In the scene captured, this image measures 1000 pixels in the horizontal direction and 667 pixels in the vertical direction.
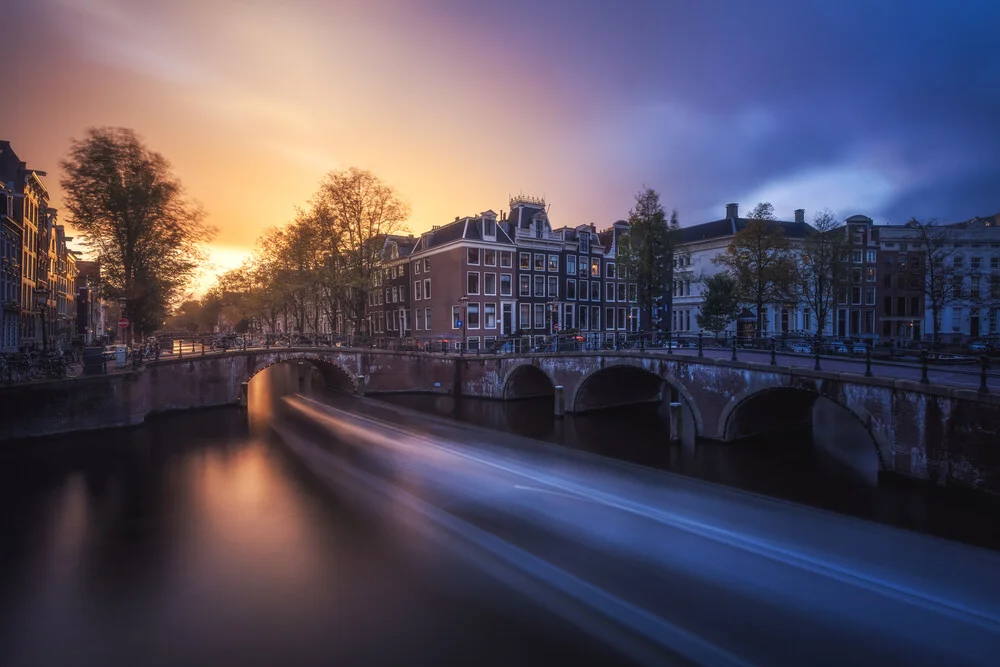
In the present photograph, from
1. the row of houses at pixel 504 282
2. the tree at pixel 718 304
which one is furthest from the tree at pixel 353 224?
the tree at pixel 718 304

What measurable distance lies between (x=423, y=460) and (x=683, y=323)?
4788cm

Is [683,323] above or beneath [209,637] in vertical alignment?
above

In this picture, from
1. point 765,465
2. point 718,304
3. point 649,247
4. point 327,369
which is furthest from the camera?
point 718,304

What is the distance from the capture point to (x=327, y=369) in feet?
134

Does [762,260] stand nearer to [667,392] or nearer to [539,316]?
[667,392]

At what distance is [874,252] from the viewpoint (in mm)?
57188

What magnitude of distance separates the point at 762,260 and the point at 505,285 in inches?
890

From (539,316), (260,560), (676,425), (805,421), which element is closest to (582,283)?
(539,316)

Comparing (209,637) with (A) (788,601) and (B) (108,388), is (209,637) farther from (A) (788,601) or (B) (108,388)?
(B) (108,388)

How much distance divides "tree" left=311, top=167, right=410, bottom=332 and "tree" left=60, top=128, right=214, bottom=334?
1070 centimetres

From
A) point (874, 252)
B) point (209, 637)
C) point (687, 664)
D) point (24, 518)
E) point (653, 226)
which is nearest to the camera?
point (687, 664)

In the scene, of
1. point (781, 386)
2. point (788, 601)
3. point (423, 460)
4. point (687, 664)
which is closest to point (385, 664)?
point (687, 664)

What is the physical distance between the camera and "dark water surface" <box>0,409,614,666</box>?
8531 millimetres

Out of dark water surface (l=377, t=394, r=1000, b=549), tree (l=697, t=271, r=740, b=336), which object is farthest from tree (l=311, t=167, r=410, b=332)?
tree (l=697, t=271, r=740, b=336)
